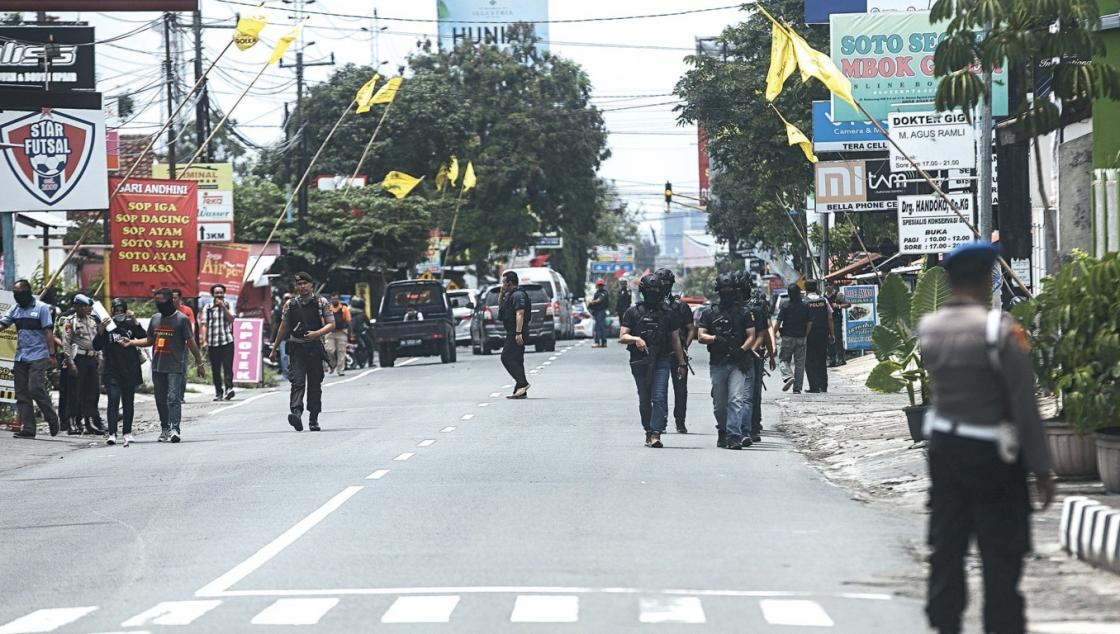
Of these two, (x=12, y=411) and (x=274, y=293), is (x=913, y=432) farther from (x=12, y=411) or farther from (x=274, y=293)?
(x=274, y=293)

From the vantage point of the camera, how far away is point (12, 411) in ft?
82.8

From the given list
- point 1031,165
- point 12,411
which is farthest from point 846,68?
point 12,411

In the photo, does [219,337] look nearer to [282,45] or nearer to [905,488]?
[282,45]

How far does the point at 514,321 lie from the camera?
85.8 ft

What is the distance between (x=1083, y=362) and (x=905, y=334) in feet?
15.1

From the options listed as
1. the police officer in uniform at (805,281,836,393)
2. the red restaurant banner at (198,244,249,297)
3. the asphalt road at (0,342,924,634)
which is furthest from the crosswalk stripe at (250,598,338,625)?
the red restaurant banner at (198,244,249,297)

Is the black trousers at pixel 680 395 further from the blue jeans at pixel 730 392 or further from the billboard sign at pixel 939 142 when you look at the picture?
the billboard sign at pixel 939 142

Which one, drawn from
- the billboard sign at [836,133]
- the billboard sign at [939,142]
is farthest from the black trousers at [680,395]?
the billboard sign at [836,133]

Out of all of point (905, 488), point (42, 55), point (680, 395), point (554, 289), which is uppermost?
point (42, 55)

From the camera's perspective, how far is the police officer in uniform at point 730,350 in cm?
1844

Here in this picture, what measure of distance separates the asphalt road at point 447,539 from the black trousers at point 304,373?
0.93 meters

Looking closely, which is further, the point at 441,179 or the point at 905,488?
the point at 441,179

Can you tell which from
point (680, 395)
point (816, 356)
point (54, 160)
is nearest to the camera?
point (680, 395)

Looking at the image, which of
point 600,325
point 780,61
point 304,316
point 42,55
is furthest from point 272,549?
point 600,325
